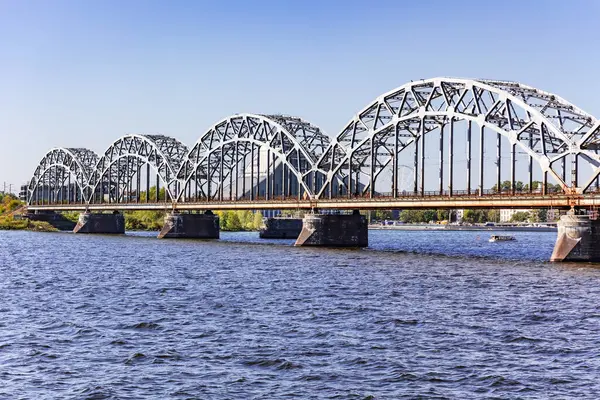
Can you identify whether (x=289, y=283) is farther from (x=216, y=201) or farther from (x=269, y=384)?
(x=216, y=201)

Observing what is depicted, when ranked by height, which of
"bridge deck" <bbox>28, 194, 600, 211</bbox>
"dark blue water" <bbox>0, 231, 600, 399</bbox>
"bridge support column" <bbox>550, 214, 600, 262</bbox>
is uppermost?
"bridge deck" <bbox>28, 194, 600, 211</bbox>

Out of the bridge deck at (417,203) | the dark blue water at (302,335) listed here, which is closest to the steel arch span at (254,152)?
the bridge deck at (417,203)

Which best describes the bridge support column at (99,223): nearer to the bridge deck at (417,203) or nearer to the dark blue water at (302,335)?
the bridge deck at (417,203)

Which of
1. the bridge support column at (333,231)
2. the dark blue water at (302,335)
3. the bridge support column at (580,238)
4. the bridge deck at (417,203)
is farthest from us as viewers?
the bridge support column at (333,231)

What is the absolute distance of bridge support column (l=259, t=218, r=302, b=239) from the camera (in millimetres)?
190875

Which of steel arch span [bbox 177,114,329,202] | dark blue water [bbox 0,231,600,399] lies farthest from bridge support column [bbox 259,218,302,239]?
dark blue water [bbox 0,231,600,399]

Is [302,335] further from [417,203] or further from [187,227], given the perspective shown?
[187,227]

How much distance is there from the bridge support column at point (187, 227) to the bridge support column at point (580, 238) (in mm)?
90722

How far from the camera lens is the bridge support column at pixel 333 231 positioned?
118 meters

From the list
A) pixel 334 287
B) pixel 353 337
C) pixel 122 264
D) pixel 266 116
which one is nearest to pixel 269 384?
pixel 353 337

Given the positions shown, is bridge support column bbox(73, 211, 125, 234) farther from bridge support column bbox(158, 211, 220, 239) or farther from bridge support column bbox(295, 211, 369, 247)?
bridge support column bbox(295, 211, 369, 247)

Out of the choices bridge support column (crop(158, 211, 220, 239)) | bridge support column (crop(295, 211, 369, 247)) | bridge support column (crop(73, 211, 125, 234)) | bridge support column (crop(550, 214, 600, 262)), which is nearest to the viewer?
bridge support column (crop(550, 214, 600, 262))

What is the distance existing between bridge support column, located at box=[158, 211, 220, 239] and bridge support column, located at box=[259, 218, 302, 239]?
28.9 m

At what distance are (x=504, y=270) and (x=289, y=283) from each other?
847 inches
